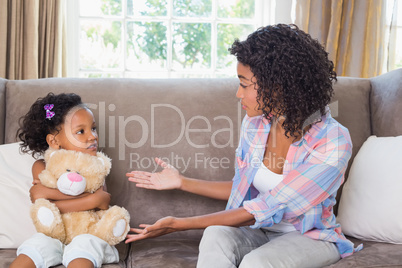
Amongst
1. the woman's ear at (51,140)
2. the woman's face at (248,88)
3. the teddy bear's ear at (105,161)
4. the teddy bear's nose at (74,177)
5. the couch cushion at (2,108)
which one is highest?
the woman's face at (248,88)

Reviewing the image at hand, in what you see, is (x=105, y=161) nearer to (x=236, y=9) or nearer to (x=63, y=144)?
(x=63, y=144)

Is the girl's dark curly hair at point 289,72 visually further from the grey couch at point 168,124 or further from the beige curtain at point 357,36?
the beige curtain at point 357,36

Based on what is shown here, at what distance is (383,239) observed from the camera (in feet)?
5.70

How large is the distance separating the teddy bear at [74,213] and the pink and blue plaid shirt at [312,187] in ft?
1.58

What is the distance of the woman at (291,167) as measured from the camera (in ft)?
4.90

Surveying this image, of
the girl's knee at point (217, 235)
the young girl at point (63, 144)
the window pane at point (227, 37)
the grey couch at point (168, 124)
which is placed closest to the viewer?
the girl's knee at point (217, 235)

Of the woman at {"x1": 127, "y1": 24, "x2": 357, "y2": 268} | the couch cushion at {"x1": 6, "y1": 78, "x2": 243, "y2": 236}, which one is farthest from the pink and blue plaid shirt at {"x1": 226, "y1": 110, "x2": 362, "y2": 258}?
the couch cushion at {"x1": 6, "y1": 78, "x2": 243, "y2": 236}

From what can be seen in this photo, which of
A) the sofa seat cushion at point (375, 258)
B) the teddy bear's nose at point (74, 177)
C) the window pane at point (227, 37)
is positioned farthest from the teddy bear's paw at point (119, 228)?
the window pane at point (227, 37)

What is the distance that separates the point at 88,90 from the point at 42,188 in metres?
0.51

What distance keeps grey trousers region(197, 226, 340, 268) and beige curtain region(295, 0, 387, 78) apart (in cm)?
189

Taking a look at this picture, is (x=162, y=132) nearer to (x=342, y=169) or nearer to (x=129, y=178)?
(x=129, y=178)

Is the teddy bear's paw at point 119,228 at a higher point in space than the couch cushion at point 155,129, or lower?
lower

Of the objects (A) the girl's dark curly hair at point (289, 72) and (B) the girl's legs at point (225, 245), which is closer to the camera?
(B) the girl's legs at point (225, 245)

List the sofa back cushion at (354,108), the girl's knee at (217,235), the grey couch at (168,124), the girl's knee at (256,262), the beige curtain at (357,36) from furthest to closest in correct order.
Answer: the beige curtain at (357,36) → the sofa back cushion at (354,108) → the grey couch at (168,124) → the girl's knee at (217,235) → the girl's knee at (256,262)
